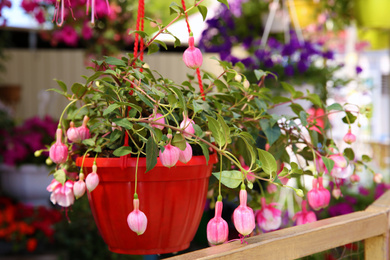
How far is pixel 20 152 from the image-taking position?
2.62 meters

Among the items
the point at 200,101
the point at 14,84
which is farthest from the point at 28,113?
the point at 200,101

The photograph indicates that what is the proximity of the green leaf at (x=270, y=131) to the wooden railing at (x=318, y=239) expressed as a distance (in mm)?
135

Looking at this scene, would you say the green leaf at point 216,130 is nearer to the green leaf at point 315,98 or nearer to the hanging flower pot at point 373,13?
the green leaf at point 315,98

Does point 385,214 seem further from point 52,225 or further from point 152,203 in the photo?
point 52,225

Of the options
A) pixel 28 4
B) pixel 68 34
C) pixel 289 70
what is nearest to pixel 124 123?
pixel 289 70

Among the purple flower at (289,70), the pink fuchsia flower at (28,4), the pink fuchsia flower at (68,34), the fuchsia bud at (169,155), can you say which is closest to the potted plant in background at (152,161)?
the fuchsia bud at (169,155)

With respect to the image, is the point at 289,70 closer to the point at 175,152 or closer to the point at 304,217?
the point at 304,217

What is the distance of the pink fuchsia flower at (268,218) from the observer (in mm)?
730

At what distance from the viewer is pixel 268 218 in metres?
0.73

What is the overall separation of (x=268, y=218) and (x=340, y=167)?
0.46 ft

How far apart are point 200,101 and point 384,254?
1.37 feet

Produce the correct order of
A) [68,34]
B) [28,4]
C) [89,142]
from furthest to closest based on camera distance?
[68,34] → [28,4] → [89,142]

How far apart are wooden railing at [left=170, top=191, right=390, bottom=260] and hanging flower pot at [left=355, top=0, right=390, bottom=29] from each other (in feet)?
4.38

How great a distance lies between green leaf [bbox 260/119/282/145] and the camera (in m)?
0.69
